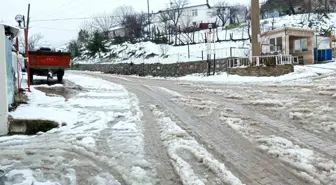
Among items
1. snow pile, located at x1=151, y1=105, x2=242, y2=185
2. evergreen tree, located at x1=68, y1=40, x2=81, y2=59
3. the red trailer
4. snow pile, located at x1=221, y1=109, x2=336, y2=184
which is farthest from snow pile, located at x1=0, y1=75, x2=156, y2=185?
evergreen tree, located at x1=68, y1=40, x2=81, y2=59

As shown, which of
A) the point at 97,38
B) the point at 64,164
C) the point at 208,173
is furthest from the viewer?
the point at 97,38

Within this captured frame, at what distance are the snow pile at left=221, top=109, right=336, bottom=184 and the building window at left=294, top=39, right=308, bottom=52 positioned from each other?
2364 cm

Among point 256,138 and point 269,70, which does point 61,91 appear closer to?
point 256,138

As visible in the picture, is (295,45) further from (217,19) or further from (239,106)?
(217,19)

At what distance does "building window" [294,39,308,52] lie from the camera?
89.4 ft

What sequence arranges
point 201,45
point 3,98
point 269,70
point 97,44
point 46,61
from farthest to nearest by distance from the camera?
point 97,44 → point 201,45 → point 269,70 → point 46,61 → point 3,98

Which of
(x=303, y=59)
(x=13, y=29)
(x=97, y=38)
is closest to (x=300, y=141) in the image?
(x=13, y=29)

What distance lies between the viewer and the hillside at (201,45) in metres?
34.5

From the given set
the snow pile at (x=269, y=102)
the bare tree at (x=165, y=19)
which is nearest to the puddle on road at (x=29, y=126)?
the snow pile at (x=269, y=102)

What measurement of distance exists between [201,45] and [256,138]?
1282 inches

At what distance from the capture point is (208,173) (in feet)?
13.3

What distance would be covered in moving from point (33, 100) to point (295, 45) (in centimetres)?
2453

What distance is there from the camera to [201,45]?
37.4m

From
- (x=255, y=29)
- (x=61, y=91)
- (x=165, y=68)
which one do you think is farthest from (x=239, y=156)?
(x=165, y=68)
